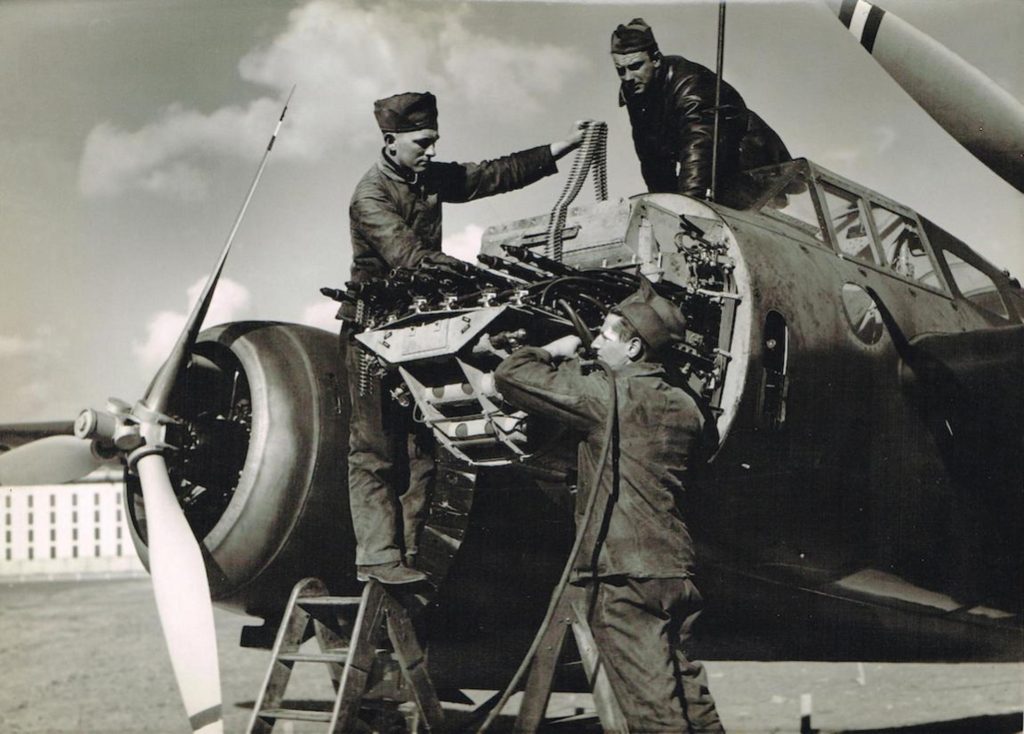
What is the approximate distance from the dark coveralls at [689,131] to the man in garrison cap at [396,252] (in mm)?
777

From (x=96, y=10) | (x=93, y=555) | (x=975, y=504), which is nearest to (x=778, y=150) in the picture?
(x=975, y=504)

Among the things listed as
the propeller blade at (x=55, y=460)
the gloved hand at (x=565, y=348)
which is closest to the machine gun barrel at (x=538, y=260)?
the gloved hand at (x=565, y=348)

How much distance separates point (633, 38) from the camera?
6738 millimetres

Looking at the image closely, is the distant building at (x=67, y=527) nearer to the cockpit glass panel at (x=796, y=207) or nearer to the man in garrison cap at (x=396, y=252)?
the man in garrison cap at (x=396, y=252)

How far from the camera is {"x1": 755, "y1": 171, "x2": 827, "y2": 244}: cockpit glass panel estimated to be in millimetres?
6477

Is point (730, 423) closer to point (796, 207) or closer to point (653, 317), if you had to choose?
point (653, 317)

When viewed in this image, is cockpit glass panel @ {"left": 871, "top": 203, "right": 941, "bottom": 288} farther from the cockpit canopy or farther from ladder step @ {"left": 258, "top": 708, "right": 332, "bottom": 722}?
ladder step @ {"left": 258, "top": 708, "right": 332, "bottom": 722}

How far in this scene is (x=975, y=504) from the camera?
684cm

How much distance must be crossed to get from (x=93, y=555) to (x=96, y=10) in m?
17.8

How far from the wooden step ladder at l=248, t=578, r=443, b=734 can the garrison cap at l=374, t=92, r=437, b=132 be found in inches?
92.5

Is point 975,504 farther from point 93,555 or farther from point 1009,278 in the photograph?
point 93,555

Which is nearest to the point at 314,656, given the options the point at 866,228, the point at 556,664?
the point at 556,664

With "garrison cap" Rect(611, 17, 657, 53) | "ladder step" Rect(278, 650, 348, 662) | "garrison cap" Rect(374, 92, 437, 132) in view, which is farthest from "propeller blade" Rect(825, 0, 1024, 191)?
"ladder step" Rect(278, 650, 348, 662)

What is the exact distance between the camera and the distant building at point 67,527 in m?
12.1
